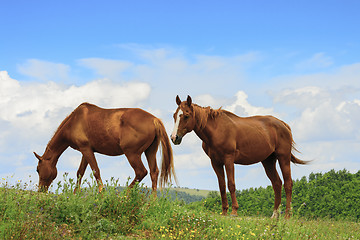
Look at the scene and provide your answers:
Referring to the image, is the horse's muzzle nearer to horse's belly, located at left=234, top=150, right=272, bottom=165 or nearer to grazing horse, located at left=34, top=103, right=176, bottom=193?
grazing horse, located at left=34, top=103, right=176, bottom=193

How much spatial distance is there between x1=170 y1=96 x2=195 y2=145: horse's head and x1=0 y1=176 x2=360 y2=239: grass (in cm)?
162

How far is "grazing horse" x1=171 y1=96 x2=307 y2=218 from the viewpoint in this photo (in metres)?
10.8

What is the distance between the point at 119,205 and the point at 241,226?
3.06 metres

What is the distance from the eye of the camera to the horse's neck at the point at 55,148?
43.4 feet

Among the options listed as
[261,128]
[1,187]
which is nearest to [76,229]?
[1,187]

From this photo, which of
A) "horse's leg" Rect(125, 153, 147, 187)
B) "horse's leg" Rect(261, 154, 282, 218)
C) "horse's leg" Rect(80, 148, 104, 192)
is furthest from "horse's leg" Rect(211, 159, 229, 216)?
"horse's leg" Rect(80, 148, 104, 192)

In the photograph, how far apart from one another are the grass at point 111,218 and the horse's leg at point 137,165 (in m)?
2.07

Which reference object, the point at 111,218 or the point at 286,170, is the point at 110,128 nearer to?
the point at 111,218

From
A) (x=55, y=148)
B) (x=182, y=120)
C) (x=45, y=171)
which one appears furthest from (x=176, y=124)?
(x=45, y=171)

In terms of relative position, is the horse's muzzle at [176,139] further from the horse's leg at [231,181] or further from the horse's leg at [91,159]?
the horse's leg at [91,159]

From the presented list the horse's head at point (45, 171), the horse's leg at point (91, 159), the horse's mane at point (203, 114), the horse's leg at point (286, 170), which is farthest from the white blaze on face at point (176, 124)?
the horse's head at point (45, 171)

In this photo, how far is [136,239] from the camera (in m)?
8.10

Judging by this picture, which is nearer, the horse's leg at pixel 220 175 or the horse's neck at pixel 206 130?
the horse's neck at pixel 206 130

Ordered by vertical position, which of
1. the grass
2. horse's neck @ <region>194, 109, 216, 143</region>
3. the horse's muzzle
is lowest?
the grass
